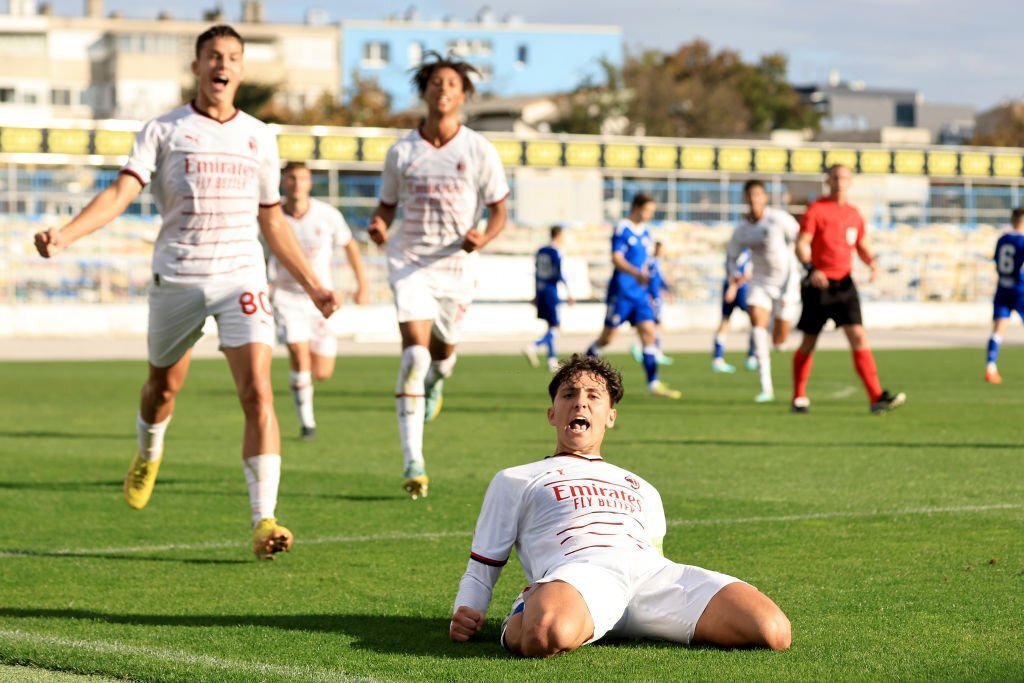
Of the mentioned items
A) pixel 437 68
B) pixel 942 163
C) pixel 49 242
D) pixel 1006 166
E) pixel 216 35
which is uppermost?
pixel 216 35

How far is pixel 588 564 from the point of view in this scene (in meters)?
5.68

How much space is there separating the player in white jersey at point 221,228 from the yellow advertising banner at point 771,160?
41563 mm

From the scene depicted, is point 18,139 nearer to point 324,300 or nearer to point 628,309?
point 628,309

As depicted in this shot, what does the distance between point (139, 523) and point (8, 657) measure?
362 centimetres

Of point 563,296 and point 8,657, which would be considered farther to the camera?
point 563,296

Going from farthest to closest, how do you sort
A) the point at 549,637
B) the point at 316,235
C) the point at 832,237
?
the point at 832,237, the point at 316,235, the point at 549,637

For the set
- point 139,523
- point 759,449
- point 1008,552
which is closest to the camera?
point 1008,552

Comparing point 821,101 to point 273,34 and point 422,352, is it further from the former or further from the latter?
point 422,352

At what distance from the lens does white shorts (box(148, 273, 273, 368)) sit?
804 centimetres

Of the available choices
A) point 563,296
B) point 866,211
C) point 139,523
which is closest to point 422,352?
point 139,523

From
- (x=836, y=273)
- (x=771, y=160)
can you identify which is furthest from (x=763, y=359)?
(x=771, y=160)

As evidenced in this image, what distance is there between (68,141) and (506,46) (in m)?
73.6

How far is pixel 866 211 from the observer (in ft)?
166

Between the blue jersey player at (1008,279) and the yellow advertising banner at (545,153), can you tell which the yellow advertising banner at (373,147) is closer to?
the yellow advertising banner at (545,153)
